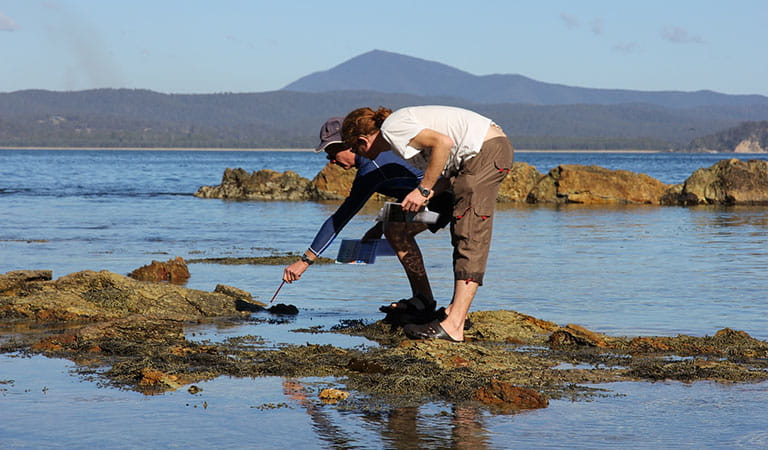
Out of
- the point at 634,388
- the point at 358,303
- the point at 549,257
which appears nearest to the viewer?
the point at 634,388

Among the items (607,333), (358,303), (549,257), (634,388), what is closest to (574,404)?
(634,388)

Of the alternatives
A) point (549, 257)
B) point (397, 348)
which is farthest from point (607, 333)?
point (549, 257)

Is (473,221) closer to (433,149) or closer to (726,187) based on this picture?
(433,149)

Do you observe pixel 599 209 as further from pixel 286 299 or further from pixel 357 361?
pixel 357 361

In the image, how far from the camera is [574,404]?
482cm

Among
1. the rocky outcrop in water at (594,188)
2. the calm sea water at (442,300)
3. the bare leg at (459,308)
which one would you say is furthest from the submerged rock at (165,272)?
the rocky outcrop in water at (594,188)

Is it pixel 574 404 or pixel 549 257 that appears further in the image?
pixel 549 257

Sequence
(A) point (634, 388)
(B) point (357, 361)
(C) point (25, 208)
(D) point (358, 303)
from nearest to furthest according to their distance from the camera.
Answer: (A) point (634, 388), (B) point (357, 361), (D) point (358, 303), (C) point (25, 208)

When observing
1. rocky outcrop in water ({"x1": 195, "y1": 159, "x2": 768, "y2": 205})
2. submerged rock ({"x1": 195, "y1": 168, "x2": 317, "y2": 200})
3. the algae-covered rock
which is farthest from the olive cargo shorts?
submerged rock ({"x1": 195, "y1": 168, "x2": 317, "y2": 200})

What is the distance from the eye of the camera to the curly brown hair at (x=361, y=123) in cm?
625

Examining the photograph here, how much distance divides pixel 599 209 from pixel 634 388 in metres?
22.0

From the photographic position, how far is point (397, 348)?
614 centimetres

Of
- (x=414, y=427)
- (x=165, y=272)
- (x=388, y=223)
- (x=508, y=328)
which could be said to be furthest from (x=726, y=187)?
(x=414, y=427)

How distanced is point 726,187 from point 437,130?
25527mm
